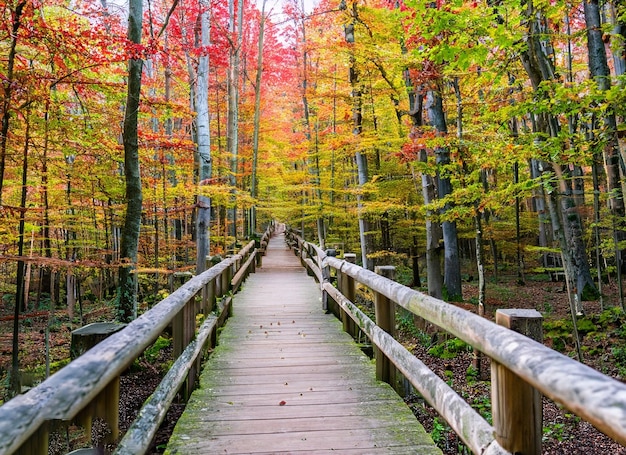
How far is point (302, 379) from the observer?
4.24 meters

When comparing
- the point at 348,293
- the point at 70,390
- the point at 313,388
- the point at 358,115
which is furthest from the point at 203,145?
the point at 70,390

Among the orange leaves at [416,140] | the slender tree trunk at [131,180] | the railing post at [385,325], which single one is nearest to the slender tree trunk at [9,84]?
the slender tree trunk at [131,180]

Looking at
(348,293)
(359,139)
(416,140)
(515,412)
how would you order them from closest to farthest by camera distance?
(515,412)
(348,293)
(416,140)
(359,139)

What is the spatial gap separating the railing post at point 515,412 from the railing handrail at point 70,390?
5.37 feet

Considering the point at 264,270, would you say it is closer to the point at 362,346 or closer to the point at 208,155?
the point at 208,155

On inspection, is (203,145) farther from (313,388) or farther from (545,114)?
(313,388)

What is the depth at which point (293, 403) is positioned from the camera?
3.63 metres

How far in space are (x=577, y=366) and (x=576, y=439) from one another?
212 inches

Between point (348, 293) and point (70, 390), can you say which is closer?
point (70, 390)

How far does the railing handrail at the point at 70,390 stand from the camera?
1208 millimetres

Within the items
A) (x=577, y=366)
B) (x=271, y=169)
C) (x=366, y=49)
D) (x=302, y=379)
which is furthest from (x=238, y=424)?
(x=271, y=169)

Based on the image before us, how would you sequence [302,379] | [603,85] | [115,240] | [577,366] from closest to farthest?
[577,366] → [302,379] → [603,85] → [115,240]

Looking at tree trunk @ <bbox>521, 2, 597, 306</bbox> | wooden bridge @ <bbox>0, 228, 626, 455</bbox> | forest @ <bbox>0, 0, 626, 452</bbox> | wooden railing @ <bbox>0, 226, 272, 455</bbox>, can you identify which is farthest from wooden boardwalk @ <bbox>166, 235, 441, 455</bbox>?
tree trunk @ <bbox>521, 2, 597, 306</bbox>

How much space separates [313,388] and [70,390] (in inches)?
109
